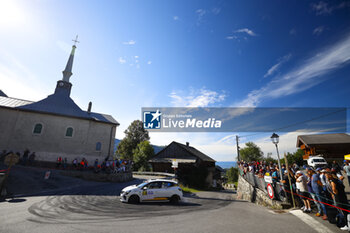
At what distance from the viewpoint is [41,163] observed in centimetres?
2014

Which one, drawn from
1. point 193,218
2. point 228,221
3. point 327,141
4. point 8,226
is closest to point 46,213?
point 8,226

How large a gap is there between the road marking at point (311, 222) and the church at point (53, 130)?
26.7 metres

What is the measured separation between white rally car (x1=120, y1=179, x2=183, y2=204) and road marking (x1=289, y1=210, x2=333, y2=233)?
626cm

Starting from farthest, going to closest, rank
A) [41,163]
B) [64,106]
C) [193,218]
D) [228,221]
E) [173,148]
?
[173,148], [64,106], [41,163], [193,218], [228,221]

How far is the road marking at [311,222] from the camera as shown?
5.12m

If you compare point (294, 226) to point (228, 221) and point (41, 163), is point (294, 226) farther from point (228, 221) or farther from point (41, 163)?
point (41, 163)

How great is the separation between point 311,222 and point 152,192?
7804mm

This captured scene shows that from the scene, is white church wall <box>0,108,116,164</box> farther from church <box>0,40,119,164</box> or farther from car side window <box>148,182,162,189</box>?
car side window <box>148,182,162,189</box>

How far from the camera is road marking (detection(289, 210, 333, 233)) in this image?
5116 millimetres

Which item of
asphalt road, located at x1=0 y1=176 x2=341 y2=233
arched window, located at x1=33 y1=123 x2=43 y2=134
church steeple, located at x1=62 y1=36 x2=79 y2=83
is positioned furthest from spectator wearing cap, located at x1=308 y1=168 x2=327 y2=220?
church steeple, located at x1=62 y1=36 x2=79 y2=83

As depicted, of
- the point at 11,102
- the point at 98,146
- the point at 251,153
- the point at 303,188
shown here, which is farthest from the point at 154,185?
the point at 251,153

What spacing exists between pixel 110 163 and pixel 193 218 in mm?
18661

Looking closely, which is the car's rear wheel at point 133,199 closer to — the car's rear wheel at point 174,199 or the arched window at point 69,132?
the car's rear wheel at point 174,199

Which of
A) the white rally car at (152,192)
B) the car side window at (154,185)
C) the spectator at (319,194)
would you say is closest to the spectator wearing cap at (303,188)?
the spectator at (319,194)
